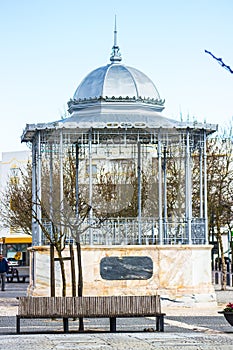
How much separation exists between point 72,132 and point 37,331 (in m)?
9.70

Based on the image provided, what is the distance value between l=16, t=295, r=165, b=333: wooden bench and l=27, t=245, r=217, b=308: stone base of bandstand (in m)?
8.36

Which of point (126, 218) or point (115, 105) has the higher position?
point (115, 105)

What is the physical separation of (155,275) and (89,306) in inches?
343

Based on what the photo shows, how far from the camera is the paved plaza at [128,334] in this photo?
54.9ft

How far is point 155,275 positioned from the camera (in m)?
28.8

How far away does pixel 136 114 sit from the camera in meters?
30.2

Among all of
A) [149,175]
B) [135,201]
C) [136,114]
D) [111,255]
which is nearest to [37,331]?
[111,255]

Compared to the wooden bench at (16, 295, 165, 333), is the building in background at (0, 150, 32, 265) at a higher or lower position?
higher

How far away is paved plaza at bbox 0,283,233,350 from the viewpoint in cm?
1672

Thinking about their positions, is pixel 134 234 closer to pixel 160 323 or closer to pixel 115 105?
pixel 115 105

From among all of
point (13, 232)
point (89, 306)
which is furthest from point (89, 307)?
point (13, 232)

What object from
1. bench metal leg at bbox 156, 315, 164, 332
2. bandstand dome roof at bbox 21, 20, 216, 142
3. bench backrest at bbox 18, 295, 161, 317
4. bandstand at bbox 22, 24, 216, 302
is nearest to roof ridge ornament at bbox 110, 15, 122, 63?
bandstand at bbox 22, 24, 216, 302

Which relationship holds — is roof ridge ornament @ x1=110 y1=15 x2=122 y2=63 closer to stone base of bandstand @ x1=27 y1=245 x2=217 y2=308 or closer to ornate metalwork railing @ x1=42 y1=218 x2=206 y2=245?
ornate metalwork railing @ x1=42 y1=218 x2=206 y2=245

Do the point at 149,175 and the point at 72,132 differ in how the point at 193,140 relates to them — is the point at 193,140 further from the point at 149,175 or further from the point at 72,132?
the point at 149,175
